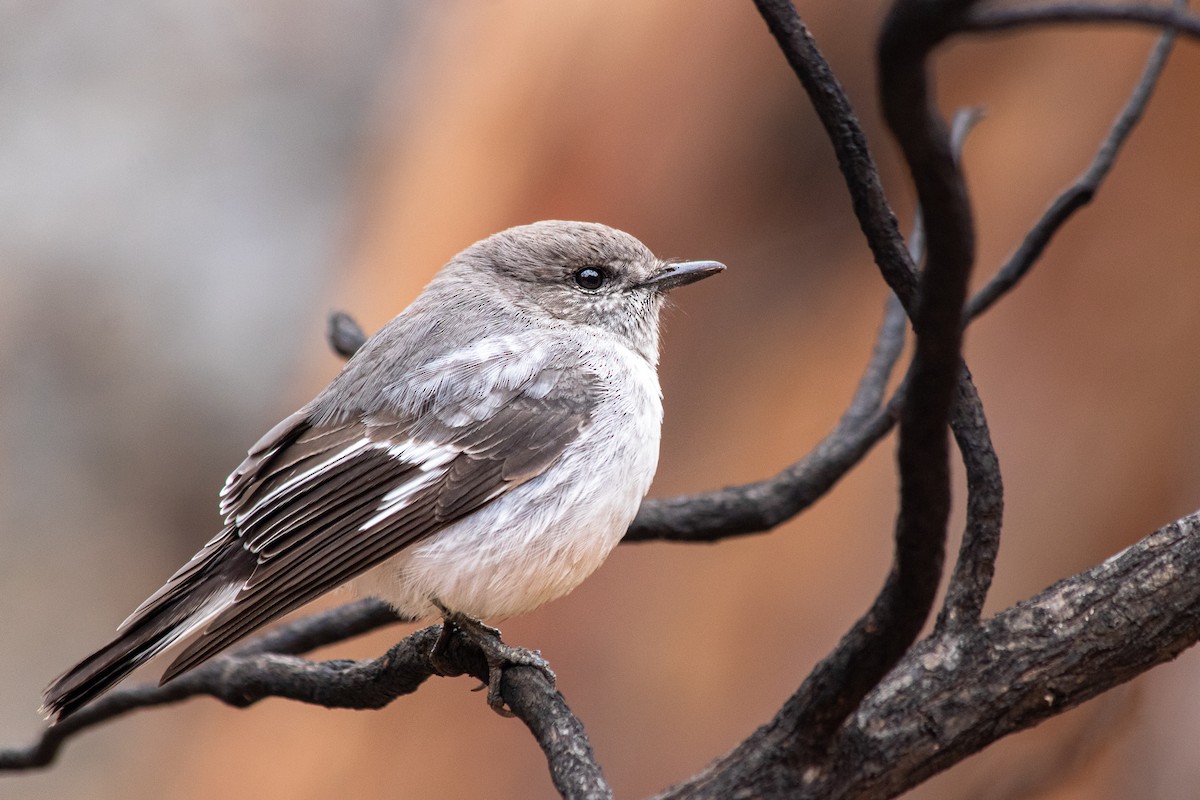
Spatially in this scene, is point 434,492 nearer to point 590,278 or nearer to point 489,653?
point 489,653

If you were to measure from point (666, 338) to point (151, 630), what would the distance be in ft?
9.43

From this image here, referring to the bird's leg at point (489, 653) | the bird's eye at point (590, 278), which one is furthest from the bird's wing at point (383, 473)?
the bird's eye at point (590, 278)

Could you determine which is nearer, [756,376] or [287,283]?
[756,376]

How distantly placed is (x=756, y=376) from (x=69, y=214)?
3.99 m

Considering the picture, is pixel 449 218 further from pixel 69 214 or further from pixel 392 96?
pixel 69 214

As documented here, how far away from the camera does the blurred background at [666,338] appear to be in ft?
13.7

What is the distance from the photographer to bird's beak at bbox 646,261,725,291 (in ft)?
9.50

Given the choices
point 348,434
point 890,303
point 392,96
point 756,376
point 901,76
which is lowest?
point 756,376

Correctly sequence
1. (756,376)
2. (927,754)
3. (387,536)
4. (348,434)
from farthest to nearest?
1. (756,376)
2. (348,434)
3. (387,536)
4. (927,754)

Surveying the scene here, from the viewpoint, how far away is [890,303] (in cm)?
295

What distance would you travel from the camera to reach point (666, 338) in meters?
4.70

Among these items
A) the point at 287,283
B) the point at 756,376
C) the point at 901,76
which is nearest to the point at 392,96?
the point at 287,283

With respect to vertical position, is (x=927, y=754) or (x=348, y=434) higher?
(x=348, y=434)

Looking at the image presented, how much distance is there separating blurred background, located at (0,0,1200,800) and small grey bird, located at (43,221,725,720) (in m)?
→ 1.50
